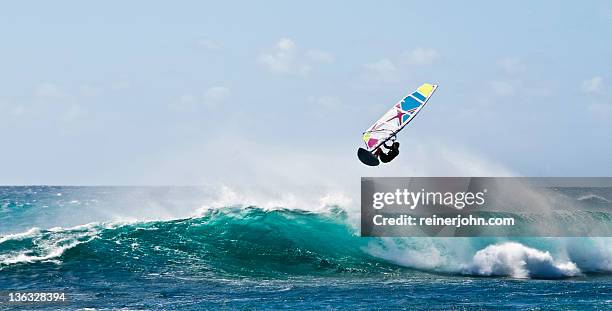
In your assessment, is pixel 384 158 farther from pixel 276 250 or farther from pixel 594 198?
pixel 594 198

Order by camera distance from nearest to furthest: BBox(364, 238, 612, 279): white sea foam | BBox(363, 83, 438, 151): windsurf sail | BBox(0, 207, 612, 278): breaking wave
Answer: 1. BBox(363, 83, 438, 151): windsurf sail
2. BBox(0, 207, 612, 278): breaking wave
3. BBox(364, 238, 612, 279): white sea foam

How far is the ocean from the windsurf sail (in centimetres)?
332

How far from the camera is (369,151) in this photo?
12.6 meters

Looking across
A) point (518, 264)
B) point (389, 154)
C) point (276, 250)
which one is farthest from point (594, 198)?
point (389, 154)

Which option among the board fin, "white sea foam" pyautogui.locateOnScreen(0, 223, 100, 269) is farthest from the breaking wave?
the board fin

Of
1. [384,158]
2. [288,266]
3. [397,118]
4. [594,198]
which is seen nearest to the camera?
[384,158]

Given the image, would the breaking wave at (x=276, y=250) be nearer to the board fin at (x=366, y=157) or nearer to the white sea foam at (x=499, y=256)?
the white sea foam at (x=499, y=256)

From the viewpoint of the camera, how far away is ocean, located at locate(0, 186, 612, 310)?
1447cm

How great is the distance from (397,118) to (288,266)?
6.22m

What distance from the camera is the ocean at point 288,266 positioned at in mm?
14469

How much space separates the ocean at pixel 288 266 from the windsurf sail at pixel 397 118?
3.32 metres

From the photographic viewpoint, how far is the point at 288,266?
1861cm

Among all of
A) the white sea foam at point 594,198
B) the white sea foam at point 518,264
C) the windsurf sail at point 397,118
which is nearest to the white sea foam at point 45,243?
the windsurf sail at point 397,118

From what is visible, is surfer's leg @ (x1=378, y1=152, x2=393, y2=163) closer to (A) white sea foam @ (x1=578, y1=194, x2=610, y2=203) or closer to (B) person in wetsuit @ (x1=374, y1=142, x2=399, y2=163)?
(B) person in wetsuit @ (x1=374, y1=142, x2=399, y2=163)
